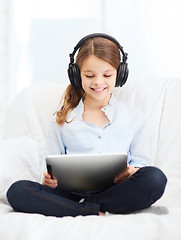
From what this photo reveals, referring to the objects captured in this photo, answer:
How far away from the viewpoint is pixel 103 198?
1120 millimetres

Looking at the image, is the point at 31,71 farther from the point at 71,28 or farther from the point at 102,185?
the point at 102,185

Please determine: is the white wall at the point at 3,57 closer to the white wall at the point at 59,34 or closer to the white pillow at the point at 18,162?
the white wall at the point at 59,34

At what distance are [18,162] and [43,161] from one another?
0.64 feet

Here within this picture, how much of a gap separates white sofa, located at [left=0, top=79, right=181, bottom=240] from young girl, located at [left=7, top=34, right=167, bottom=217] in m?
0.06

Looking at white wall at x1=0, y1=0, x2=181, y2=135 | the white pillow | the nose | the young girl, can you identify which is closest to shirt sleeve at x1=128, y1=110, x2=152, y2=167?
the young girl

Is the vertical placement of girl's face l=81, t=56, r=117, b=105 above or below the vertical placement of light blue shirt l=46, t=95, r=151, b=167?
above

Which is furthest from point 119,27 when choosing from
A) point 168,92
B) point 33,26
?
point 168,92

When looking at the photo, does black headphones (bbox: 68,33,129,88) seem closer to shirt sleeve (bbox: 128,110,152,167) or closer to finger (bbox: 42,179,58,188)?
shirt sleeve (bbox: 128,110,152,167)

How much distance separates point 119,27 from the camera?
2.32 meters

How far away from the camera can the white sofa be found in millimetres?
884

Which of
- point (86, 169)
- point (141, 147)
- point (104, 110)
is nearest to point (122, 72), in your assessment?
point (104, 110)

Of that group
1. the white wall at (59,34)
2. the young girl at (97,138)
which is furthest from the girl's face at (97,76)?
the white wall at (59,34)

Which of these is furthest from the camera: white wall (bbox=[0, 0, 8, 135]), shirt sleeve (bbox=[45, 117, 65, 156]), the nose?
white wall (bbox=[0, 0, 8, 135])

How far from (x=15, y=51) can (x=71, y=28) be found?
0.41 meters
